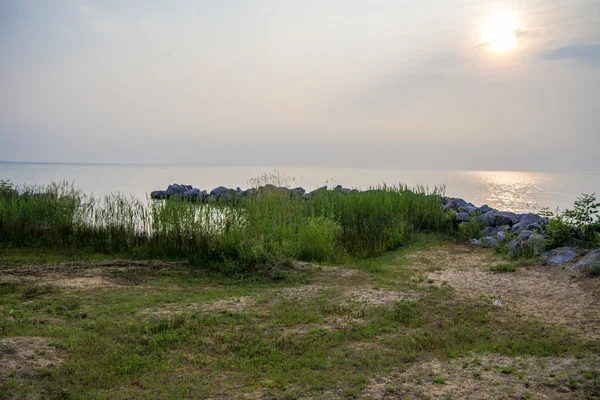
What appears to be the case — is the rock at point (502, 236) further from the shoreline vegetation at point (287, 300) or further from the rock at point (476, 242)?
A: the rock at point (476, 242)

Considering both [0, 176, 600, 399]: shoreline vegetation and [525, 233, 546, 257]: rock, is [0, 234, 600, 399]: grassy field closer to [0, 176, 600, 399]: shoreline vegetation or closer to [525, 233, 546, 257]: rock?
[0, 176, 600, 399]: shoreline vegetation

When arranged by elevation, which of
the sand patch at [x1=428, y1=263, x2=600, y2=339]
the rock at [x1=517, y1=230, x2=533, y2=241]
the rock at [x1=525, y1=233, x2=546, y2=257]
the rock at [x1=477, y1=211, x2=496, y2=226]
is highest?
the rock at [x1=477, y1=211, x2=496, y2=226]

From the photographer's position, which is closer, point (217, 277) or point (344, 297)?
point (344, 297)

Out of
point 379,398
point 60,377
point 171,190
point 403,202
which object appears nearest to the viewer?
point 379,398

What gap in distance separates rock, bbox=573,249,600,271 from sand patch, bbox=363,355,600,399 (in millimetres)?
2869

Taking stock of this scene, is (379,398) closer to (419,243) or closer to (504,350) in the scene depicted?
(504,350)

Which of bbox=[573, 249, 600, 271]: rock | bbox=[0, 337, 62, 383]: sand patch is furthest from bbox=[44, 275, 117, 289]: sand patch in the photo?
bbox=[573, 249, 600, 271]: rock

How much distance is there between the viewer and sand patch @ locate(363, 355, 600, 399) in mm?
3268

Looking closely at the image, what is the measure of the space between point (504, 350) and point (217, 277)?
3863 mm

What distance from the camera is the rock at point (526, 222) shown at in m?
9.30

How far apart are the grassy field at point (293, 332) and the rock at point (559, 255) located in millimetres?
456

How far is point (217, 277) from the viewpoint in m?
6.66

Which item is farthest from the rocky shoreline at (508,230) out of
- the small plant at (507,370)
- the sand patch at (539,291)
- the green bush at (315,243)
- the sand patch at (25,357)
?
the sand patch at (25,357)

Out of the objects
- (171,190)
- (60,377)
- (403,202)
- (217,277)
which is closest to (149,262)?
(217,277)
